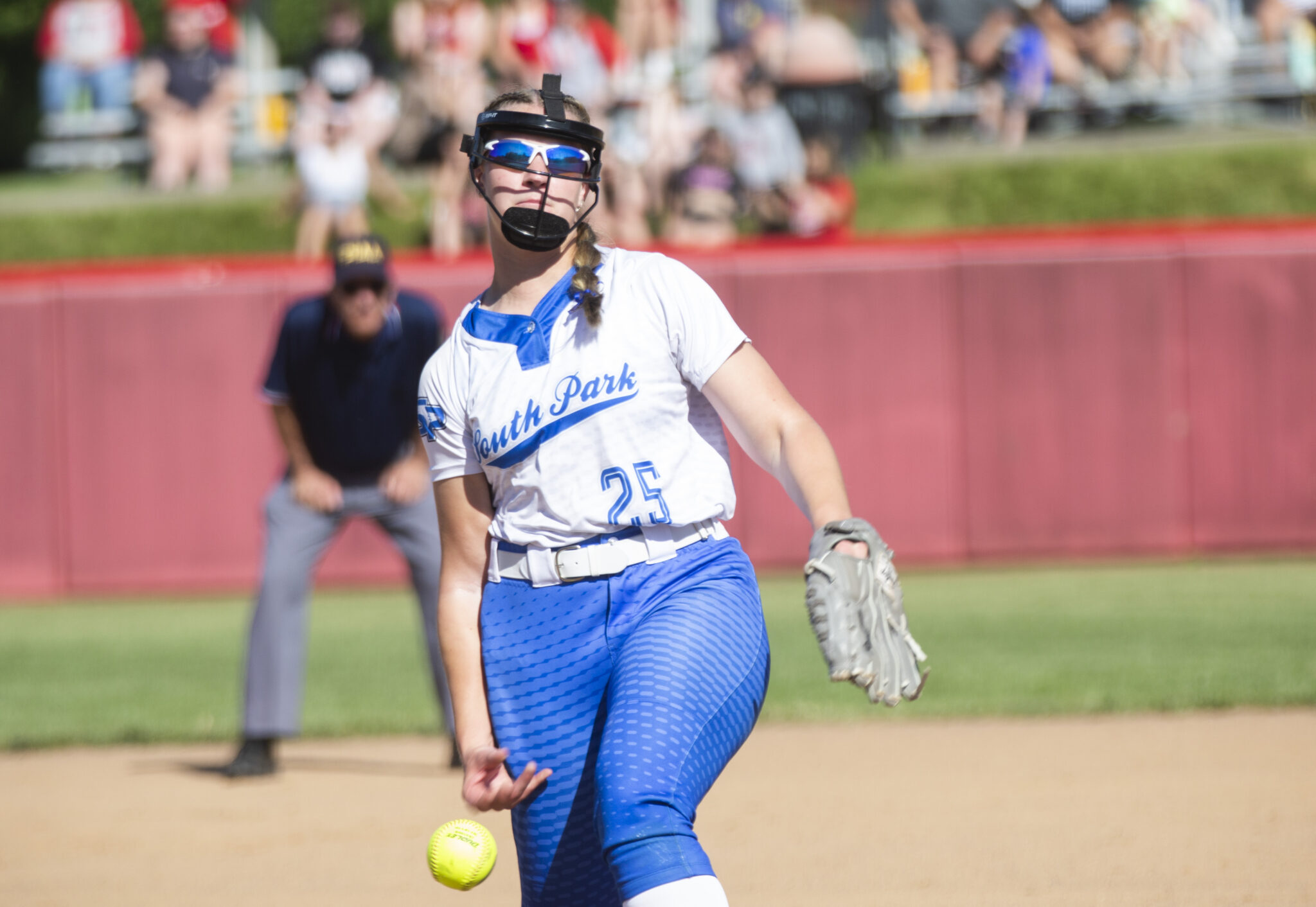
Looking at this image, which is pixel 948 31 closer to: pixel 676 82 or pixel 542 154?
pixel 676 82

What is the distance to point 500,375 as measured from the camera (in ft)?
10.2

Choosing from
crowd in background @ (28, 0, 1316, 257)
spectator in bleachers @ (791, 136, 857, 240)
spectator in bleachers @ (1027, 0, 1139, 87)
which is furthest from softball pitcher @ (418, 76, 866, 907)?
spectator in bleachers @ (1027, 0, 1139, 87)

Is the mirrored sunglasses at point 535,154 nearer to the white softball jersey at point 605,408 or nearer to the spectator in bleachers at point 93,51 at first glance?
the white softball jersey at point 605,408

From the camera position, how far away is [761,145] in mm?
13609

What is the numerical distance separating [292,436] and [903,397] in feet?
20.2

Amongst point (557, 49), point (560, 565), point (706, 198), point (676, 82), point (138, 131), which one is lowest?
point (560, 565)

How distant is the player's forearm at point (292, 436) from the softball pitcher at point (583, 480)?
344 centimetres

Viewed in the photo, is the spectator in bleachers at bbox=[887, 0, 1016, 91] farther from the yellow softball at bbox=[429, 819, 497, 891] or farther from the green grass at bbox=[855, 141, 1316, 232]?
the yellow softball at bbox=[429, 819, 497, 891]

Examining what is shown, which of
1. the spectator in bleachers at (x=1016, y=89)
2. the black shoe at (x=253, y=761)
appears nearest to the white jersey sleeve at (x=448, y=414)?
the black shoe at (x=253, y=761)

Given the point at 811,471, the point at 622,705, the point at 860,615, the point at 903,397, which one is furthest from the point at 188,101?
the point at 860,615

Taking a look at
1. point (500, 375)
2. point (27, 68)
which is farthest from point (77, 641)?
point (27, 68)

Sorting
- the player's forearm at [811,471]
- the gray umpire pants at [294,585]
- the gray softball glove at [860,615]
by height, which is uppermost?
the player's forearm at [811,471]

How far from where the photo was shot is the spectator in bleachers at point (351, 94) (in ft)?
48.3

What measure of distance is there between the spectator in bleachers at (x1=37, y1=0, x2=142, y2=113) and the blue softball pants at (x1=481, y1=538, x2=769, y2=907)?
1699 centimetres
